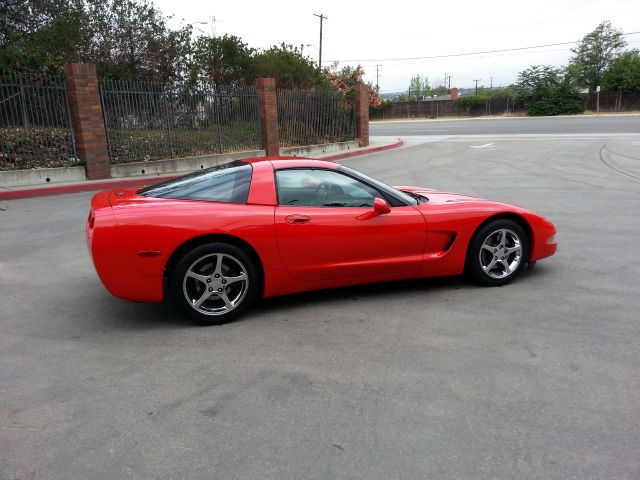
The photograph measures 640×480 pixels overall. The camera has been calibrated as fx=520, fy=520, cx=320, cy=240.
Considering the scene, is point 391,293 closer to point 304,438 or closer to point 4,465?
point 304,438

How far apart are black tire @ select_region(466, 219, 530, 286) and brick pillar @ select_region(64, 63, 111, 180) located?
37.0 feet

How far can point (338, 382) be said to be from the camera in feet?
10.6

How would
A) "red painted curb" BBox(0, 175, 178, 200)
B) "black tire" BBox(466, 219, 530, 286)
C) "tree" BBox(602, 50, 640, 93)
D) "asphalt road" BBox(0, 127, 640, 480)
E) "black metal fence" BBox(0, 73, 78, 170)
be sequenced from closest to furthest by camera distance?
"asphalt road" BBox(0, 127, 640, 480), "black tire" BBox(466, 219, 530, 286), "red painted curb" BBox(0, 175, 178, 200), "black metal fence" BBox(0, 73, 78, 170), "tree" BBox(602, 50, 640, 93)

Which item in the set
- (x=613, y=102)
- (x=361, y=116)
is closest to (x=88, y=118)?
(x=361, y=116)

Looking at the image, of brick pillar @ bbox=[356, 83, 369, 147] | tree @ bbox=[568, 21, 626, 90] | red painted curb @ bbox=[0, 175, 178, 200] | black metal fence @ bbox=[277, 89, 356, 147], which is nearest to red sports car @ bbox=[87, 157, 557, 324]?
red painted curb @ bbox=[0, 175, 178, 200]

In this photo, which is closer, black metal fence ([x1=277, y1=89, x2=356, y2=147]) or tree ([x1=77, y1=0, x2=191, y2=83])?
tree ([x1=77, y1=0, x2=191, y2=83])

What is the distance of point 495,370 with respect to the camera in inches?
132

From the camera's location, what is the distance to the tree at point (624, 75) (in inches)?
1969

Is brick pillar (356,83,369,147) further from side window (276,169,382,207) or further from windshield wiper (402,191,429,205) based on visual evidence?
side window (276,169,382,207)

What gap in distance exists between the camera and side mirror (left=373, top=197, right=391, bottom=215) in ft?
14.3

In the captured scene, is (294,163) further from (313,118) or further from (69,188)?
(313,118)

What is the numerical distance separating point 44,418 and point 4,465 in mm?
407

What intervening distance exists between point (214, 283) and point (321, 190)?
124 centimetres

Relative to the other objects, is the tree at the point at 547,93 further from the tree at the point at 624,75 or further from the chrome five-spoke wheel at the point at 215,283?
the chrome five-spoke wheel at the point at 215,283
